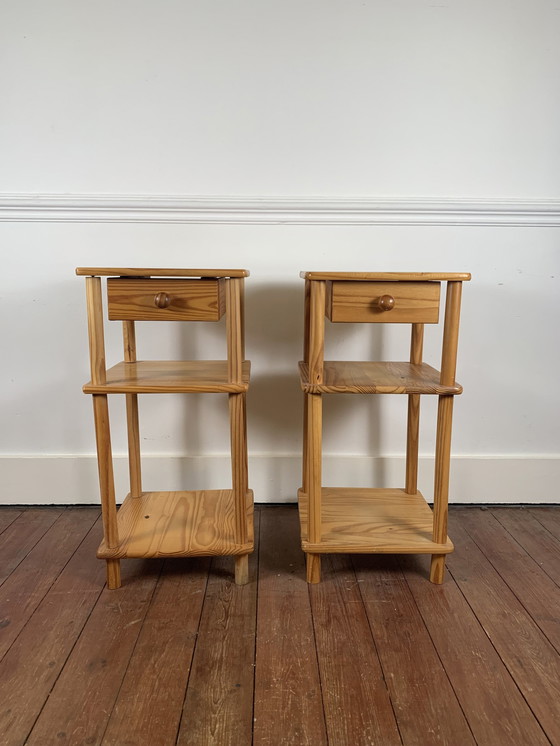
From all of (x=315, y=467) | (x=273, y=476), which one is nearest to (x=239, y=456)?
(x=315, y=467)

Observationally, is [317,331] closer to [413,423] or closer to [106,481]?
[413,423]

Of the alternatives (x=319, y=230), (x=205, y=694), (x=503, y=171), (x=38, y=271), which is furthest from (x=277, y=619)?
(x=503, y=171)

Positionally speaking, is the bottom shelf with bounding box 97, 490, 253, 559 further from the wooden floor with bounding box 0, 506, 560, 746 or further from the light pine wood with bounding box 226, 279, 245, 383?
the light pine wood with bounding box 226, 279, 245, 383

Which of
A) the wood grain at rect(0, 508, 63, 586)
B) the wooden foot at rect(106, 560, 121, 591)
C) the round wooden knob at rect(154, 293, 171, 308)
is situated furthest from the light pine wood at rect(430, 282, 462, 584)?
the wood grain at rect(0, 508, 63, 586)

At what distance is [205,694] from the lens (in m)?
1.00

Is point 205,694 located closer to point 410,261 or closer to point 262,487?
point 262,487

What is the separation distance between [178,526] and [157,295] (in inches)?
25.8

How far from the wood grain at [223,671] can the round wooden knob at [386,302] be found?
805mm

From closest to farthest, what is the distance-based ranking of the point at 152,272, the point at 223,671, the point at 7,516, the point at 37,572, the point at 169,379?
the point at 223,671 → the point at 152,272 → the point at 169,379 → the point at 37,572 → the point at 7,516

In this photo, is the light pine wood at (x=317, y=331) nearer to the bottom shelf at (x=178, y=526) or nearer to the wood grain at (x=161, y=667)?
the bottom shelf at (x=178, y=526)

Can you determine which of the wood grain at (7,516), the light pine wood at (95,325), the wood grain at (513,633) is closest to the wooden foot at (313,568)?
the wood grain at (513,633)

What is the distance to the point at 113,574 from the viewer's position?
1345 millimetres

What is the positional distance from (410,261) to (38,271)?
1.24m

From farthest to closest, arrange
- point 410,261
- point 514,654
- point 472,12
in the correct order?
1. point 410,261
2. point 472,12
3. point 514,654
